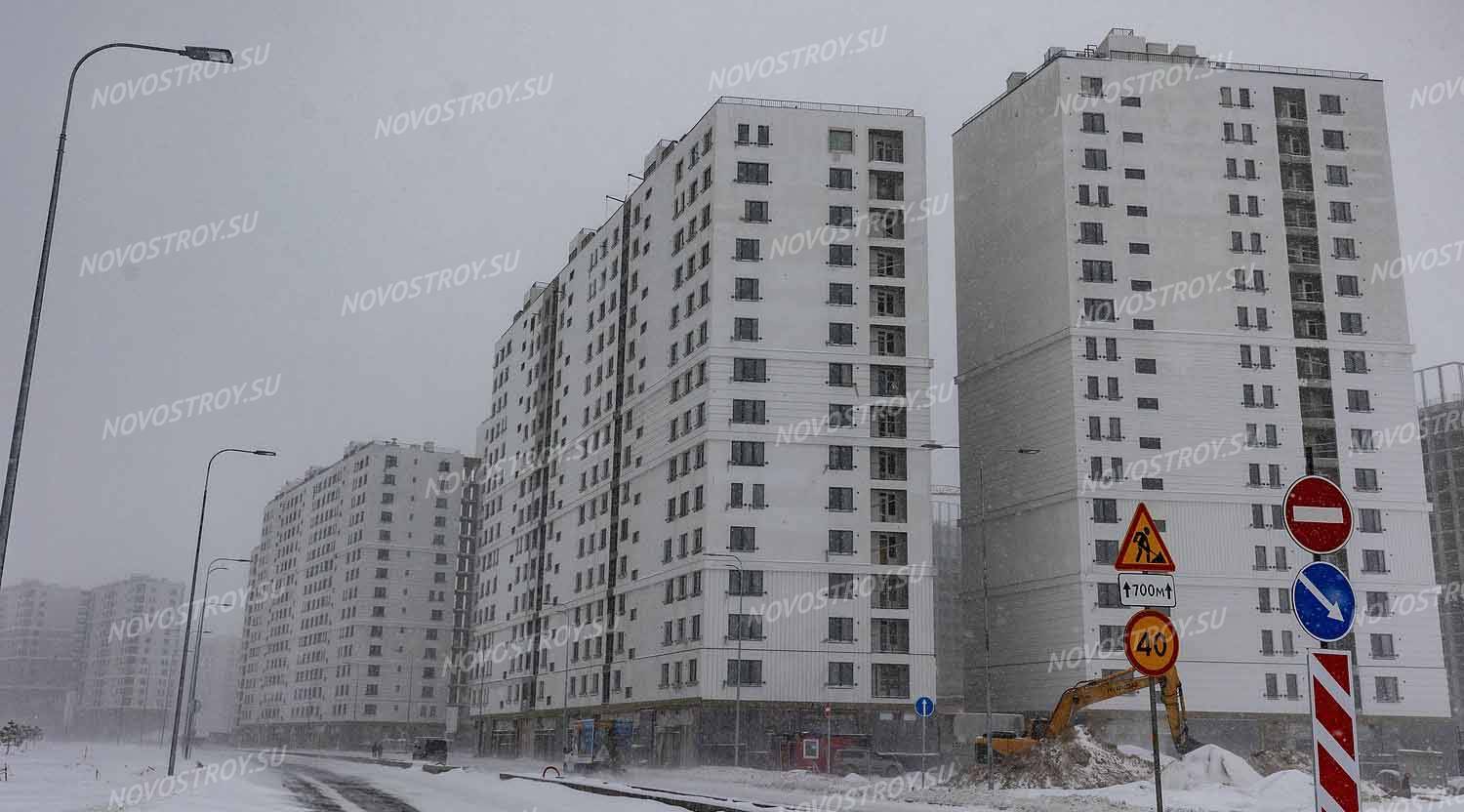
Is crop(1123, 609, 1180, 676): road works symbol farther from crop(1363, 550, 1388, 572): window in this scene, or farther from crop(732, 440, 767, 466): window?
crop(1363, 550, 1388, 572): window

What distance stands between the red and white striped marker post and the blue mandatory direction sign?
0.26 metres

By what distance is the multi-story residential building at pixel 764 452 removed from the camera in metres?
76.1

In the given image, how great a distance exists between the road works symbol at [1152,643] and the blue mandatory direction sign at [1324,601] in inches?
63.1

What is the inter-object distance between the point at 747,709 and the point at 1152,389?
33677mm

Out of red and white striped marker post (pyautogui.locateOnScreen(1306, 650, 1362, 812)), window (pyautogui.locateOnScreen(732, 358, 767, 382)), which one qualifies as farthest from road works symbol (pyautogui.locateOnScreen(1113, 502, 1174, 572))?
window (pyautogui.locateOnScreen(732, 358, 767, 382))

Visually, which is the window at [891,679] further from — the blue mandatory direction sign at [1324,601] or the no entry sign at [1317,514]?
the blue mandatory direction sign at [1324,601]

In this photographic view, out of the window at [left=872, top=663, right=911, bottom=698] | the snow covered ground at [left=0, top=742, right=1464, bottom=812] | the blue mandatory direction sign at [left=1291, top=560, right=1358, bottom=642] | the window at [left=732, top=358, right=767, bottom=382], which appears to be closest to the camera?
the blue mandatory direction sign at [left=1291, top=560, right=1358, bottom=642]

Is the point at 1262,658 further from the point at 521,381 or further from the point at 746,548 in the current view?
the point at 521,381

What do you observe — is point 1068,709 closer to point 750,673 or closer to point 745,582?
point 750,673

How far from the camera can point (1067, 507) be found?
81125 millimetres

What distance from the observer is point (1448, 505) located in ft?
404

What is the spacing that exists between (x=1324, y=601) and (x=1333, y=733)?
1.12 metres

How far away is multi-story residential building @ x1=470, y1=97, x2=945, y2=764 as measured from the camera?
250 ft

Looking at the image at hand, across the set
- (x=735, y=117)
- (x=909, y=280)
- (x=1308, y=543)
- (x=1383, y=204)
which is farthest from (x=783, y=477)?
(x=1308, y=543)
